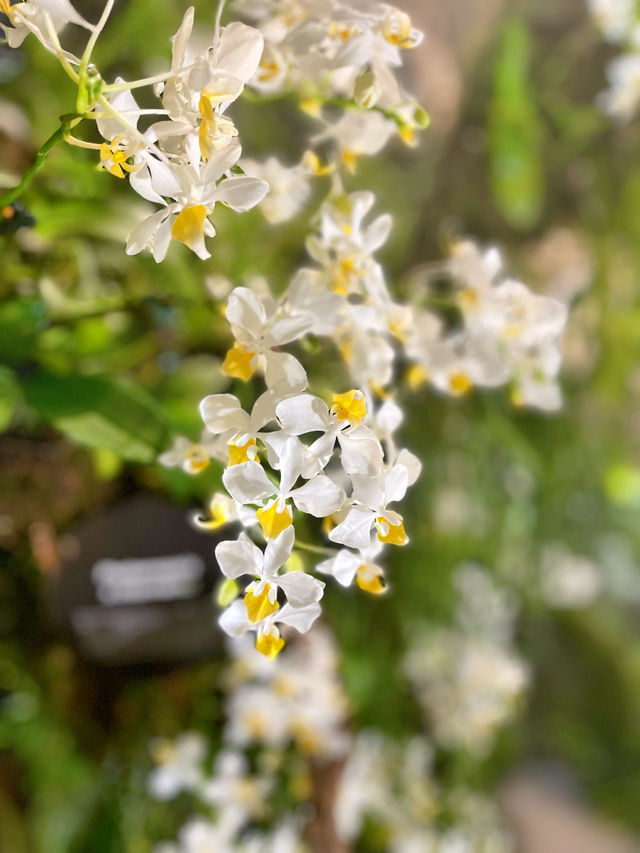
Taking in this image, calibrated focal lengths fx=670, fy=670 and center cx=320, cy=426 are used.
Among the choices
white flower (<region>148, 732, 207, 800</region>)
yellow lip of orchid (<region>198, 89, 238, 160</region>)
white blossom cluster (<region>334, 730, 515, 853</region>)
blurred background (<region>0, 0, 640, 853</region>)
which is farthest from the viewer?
white blossom cluster (<region>334, 730, 515, 853</region>)

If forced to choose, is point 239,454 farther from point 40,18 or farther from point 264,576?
point 40,18

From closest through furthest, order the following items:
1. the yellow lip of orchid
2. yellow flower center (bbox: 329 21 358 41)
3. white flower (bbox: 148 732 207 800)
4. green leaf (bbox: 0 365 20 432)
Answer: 1. the yellow lip of orchid
2. yellow flower center (bbox: 329 21 358 41)
3. green leaf (bbox: 0 365 20 432)
4. white flower (bbox: 148 732 207 800)

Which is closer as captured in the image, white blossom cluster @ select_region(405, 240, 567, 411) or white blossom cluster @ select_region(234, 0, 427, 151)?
white blossom cluster @ select_region(234, 0, 427, 151)

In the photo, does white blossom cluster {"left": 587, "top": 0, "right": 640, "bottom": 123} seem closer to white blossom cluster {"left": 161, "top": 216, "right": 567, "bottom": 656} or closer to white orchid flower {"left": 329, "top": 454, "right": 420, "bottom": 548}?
white blossom cluster {"left": 161, "top": 216, "right": 567, "bottom": 656}

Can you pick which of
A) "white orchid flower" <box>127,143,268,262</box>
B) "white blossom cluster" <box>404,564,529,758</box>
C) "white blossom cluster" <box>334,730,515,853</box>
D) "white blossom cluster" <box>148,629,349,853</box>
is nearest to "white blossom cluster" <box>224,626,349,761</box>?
"white blossom cluster" <box>148,629,349,853</box>

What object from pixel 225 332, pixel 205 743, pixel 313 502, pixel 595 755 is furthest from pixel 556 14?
pixel 595 755

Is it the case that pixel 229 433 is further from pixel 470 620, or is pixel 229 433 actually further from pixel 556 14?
pixel 556 14

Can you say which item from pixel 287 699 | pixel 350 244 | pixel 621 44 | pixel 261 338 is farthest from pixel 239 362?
pixel 621 44

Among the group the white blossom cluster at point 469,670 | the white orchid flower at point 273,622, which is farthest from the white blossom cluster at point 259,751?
the white orchid flower at point 273,622
